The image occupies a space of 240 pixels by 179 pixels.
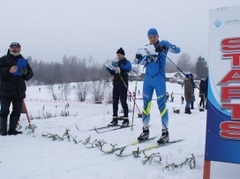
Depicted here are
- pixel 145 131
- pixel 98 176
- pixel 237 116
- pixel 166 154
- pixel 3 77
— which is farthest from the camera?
pixel 3 77

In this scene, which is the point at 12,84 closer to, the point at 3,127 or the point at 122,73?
the point at 3,127

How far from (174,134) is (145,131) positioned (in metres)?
0.85

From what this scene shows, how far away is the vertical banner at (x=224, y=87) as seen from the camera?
255 centimetres

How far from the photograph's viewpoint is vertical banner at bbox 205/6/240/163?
255cm

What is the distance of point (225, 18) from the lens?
2594 millimetres

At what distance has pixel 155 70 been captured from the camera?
4.76 metres

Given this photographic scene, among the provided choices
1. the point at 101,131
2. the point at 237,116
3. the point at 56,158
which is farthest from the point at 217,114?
the point at 101,131

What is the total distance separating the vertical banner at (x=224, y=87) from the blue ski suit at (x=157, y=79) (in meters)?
1.94

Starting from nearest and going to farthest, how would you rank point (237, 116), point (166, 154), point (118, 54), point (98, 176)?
point (237, 116)
point (98, 176)
point (166, 154)
point (118, 54)

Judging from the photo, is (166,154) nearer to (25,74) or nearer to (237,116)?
(237,116)

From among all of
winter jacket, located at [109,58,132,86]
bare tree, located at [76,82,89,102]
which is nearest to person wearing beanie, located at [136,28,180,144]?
winter jacket, located at [109,58,132,86]

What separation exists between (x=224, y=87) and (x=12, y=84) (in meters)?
4.19

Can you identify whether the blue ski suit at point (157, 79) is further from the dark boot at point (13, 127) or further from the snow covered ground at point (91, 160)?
the dark boot at point (13, 127)

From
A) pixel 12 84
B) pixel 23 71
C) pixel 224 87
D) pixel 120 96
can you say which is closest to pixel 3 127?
pixel 12 84
